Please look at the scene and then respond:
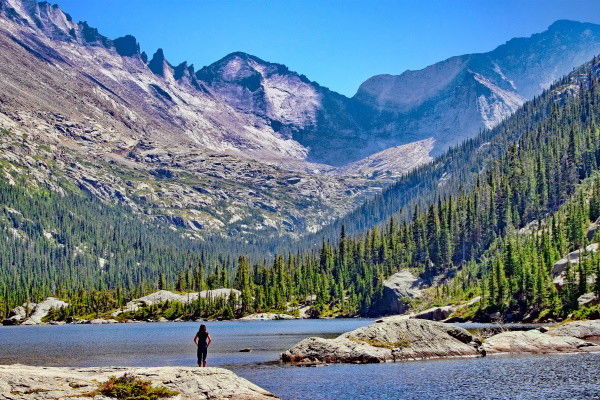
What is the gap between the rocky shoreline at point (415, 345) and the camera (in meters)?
81.8

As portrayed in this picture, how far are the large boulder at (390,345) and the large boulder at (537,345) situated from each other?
8.80ft

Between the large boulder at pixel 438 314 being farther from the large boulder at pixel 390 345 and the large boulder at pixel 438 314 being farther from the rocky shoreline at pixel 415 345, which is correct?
the large boulder at pixel 390 345

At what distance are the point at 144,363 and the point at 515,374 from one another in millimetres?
45356

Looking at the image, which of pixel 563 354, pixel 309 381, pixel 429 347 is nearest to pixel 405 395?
pixel 309 381

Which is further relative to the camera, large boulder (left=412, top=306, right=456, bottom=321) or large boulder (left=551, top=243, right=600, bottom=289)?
large boulder (left=412, top=306, right=456, bottom=321)

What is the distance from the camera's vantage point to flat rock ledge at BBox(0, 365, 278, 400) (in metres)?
45.2

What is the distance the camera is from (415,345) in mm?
84250

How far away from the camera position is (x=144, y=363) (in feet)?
290

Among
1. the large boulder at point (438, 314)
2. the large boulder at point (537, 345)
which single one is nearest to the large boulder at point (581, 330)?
the large boulder at point (537, 345)

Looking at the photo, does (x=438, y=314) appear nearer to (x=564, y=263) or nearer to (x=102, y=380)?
(x=564, y=263)

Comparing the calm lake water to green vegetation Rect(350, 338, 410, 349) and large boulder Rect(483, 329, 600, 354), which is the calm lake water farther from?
green vegetation Rect(350, 338, 410, 349)

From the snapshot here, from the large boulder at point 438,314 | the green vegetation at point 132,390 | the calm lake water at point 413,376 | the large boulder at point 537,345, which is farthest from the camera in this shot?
the large boulder at point 438,314

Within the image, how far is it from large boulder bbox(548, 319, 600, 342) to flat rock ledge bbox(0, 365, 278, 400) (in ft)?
177

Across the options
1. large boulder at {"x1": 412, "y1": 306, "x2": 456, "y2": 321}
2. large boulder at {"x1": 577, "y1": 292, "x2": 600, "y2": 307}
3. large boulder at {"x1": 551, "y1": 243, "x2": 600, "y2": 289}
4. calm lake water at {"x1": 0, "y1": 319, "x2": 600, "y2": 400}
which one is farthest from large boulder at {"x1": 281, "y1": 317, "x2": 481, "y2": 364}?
large boulder at {"x1": 412, "y1": 306, "x2": 456, "y2": 321}
